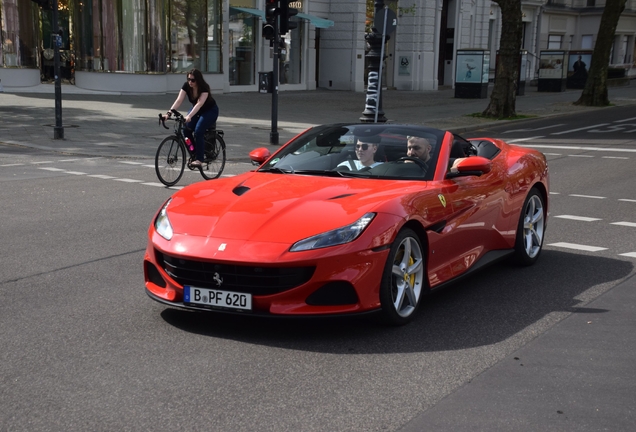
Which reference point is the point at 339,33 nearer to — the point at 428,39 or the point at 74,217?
the point at 428,39

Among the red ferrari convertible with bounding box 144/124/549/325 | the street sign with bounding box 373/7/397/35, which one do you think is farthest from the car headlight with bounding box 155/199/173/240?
the street sign with bounding box 373/7/397/35

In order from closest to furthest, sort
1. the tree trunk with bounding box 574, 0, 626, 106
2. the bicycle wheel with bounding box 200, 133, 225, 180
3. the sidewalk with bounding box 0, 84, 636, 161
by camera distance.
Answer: the bicycle wheel with bounding box 200, 133, 225, 180
the sidewalk with bounding box 0, 84, 636, 161
the tree trunk with bounding box 574, 0, 626, 106

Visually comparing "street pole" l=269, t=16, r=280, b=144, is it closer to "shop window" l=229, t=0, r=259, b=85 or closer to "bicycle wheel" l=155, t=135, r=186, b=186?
"bicycle wheel" l=155, t=135, r=186, b=186

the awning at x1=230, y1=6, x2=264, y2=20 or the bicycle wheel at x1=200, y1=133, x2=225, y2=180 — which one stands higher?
the awning at x1=230, y1=6, x2=264, y2=20

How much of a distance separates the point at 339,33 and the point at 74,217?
34.0m

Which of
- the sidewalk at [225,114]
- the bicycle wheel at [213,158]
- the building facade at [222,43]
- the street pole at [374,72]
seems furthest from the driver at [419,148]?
the building facade at [222,43]

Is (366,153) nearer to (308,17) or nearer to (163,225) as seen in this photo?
(163,225)

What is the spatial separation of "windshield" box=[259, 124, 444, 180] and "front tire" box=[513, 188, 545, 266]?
1.24m

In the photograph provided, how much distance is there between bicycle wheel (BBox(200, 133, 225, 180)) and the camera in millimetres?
13781

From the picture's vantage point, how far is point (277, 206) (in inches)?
224

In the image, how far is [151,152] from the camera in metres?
17.2

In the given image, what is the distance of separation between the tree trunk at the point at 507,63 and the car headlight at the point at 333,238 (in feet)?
76.8

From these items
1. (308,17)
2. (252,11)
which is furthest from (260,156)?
(308,17)

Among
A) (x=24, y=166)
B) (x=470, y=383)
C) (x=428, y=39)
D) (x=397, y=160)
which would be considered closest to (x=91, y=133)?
(x=24, y=166)
